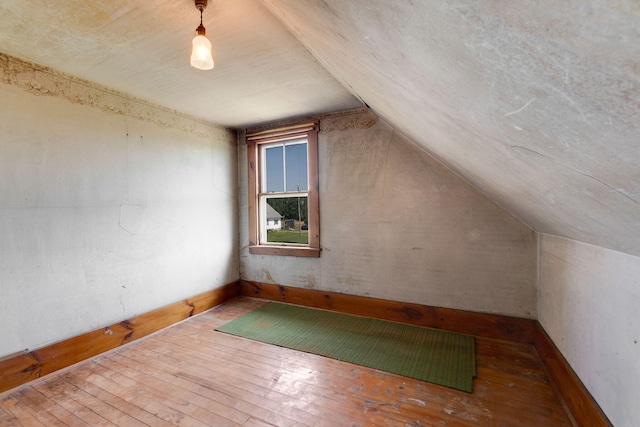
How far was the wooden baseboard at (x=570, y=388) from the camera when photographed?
1.38 m

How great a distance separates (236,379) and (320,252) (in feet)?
5.62

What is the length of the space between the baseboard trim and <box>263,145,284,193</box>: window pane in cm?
139

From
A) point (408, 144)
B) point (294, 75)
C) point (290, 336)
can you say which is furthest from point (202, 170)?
point (408, 144)

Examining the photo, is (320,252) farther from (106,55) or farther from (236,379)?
(106,55)

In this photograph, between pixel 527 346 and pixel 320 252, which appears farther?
pixel 320 252

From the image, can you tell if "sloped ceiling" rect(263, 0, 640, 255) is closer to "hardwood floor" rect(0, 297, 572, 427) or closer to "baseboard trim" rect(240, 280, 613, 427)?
"baseboard trim" rect(240, 280, 613, 427)

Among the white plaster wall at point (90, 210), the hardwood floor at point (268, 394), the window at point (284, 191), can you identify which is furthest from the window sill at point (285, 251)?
the hardwood floor at point (268, 394)

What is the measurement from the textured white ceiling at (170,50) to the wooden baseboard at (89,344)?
2.24 meters

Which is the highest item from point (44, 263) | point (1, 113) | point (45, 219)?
point (1, 113)

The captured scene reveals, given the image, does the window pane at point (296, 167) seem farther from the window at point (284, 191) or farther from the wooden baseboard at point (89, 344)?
the wooden baseboard at point (89, 344)

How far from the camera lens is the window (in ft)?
11.3

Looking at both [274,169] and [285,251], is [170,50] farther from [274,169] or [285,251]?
[285,251]

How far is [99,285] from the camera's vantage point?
8.01 feet

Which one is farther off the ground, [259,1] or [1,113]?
[259,1]
